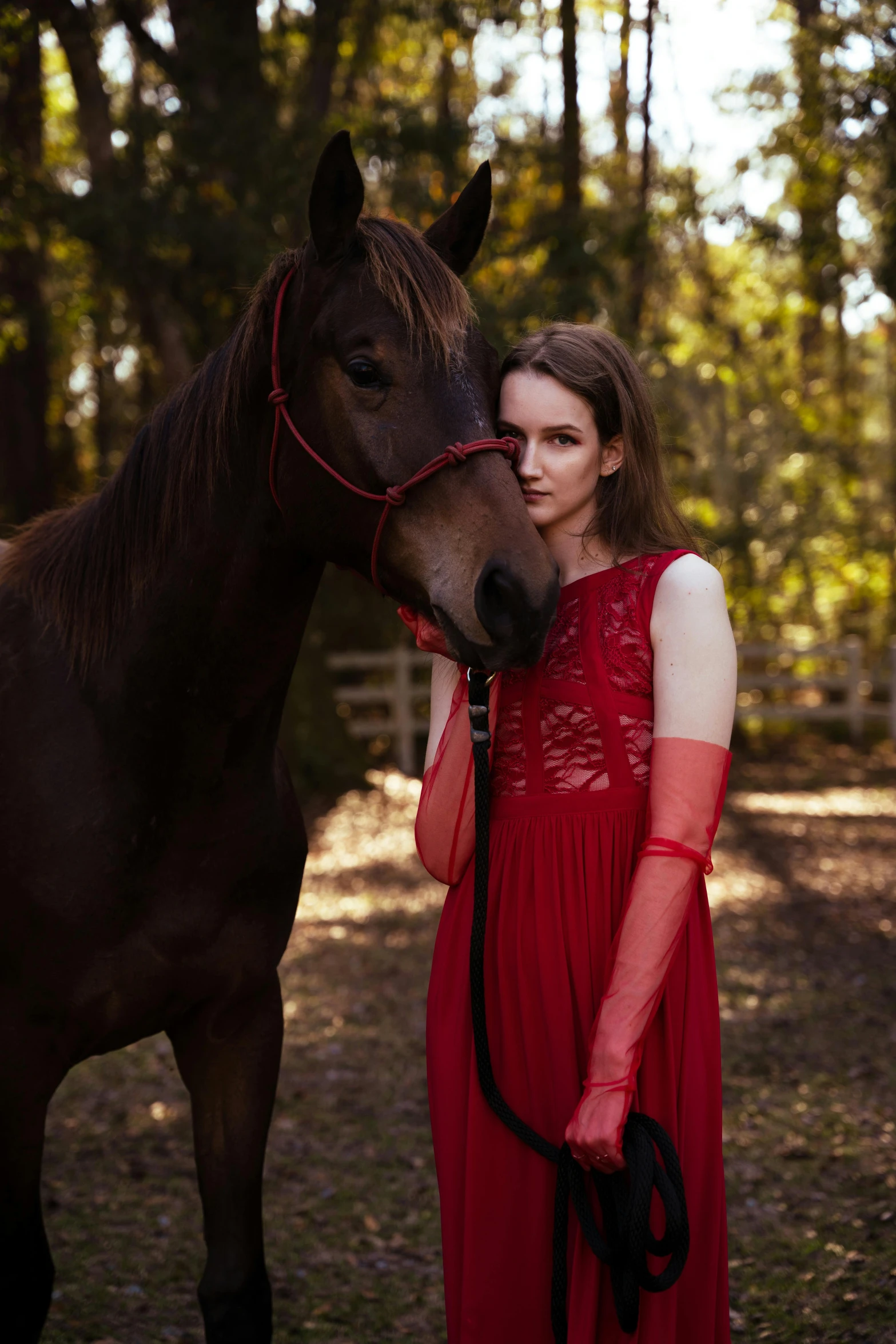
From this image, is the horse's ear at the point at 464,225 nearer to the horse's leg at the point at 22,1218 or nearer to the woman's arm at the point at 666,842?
the woman's arm at the point at 666,842

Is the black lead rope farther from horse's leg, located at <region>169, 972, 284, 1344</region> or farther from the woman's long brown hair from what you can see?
horse's leg, located at <region>169, 972, 284, 1344</region>

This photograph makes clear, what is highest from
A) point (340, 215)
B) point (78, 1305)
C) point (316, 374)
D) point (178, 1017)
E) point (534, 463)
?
point (340, 215)

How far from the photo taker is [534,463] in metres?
1.77

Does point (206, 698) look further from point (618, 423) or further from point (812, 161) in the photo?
point (812, 161)

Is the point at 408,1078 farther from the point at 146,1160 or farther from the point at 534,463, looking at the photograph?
the point at 534,463

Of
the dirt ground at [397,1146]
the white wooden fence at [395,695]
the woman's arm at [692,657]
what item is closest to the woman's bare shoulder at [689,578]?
the woman's arm at [692,657]

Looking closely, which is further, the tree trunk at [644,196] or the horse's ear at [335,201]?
the tree trunk at [644,196]

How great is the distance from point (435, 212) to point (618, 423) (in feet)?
24.7

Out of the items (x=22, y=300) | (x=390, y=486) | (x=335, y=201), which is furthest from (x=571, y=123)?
(x=390, y=486)

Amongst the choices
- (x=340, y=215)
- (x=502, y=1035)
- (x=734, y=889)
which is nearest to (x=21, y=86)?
(x=734, y=889)

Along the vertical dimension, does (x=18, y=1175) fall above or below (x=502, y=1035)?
below

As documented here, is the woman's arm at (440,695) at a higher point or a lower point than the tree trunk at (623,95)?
lower

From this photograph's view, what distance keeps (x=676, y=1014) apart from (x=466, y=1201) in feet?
1.51

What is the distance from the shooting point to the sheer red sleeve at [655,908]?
1593mm
